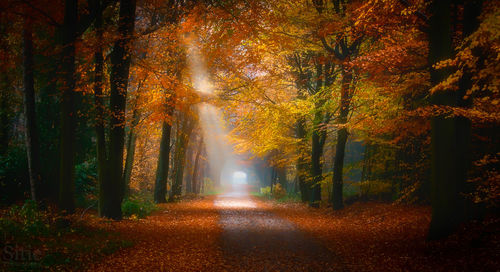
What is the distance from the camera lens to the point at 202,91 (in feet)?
57.8

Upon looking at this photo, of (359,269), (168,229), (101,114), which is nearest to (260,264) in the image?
(359,269)

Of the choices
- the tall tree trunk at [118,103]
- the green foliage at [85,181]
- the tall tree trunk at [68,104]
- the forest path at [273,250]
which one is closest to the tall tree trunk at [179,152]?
the green foliage at [85,181]

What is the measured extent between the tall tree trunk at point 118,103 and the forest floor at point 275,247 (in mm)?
900

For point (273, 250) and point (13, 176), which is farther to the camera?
point (13, 176)

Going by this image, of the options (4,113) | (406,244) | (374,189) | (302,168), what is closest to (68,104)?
(406,244)

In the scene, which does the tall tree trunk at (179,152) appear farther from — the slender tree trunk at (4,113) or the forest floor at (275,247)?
the forest floor at (275,247)

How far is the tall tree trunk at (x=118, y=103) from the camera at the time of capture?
36.7 ft

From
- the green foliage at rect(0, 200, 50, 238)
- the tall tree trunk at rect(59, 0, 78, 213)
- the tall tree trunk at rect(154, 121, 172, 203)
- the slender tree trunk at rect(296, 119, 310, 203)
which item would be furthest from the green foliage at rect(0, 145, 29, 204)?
the slender tree trunk at rect(296, 119, 310, 203)

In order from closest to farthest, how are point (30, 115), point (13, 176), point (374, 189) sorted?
point (30, 115)
point (13, 176)
point (374, 189)

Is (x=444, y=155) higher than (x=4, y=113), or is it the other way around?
(x=4, y=113)

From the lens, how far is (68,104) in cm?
888

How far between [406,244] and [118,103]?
10090mm

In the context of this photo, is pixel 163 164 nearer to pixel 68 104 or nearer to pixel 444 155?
pixel 68 104

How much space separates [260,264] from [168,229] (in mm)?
4909
